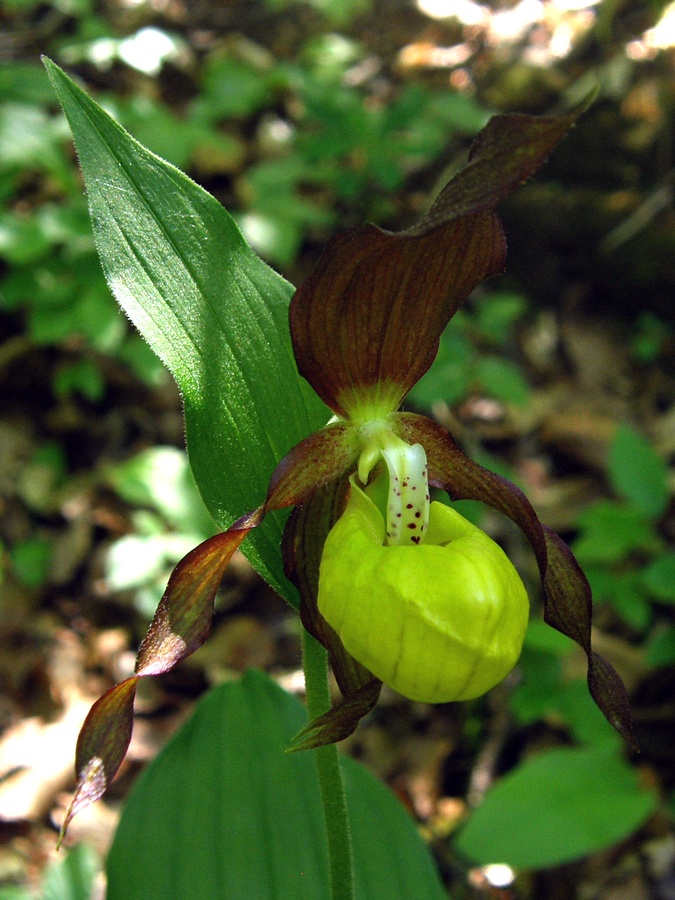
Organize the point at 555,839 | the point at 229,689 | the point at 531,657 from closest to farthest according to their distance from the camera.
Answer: the point at 229,689 → the point at 555,839 → the point at 531,657

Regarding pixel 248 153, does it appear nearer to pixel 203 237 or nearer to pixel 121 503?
pixel 121 503

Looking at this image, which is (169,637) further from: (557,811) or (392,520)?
(557,811)

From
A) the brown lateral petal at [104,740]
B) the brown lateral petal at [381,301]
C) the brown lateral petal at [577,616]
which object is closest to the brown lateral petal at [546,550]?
the brown lateral petal at [577,616]

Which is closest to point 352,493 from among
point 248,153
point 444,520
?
point 444,520

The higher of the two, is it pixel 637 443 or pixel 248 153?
pixel 248 153

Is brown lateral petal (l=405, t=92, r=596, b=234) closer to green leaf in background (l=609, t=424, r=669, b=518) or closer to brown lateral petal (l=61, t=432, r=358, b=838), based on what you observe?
brown lateral petal (l=61, t=432, r=358, b=838)

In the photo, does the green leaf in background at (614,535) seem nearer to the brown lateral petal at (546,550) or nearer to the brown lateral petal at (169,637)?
the brown lateral petal at (546,550)

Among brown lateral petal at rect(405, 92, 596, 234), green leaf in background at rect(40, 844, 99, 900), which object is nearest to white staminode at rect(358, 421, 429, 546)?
brown lateral petal at rect(405, 92, 596, 234)
